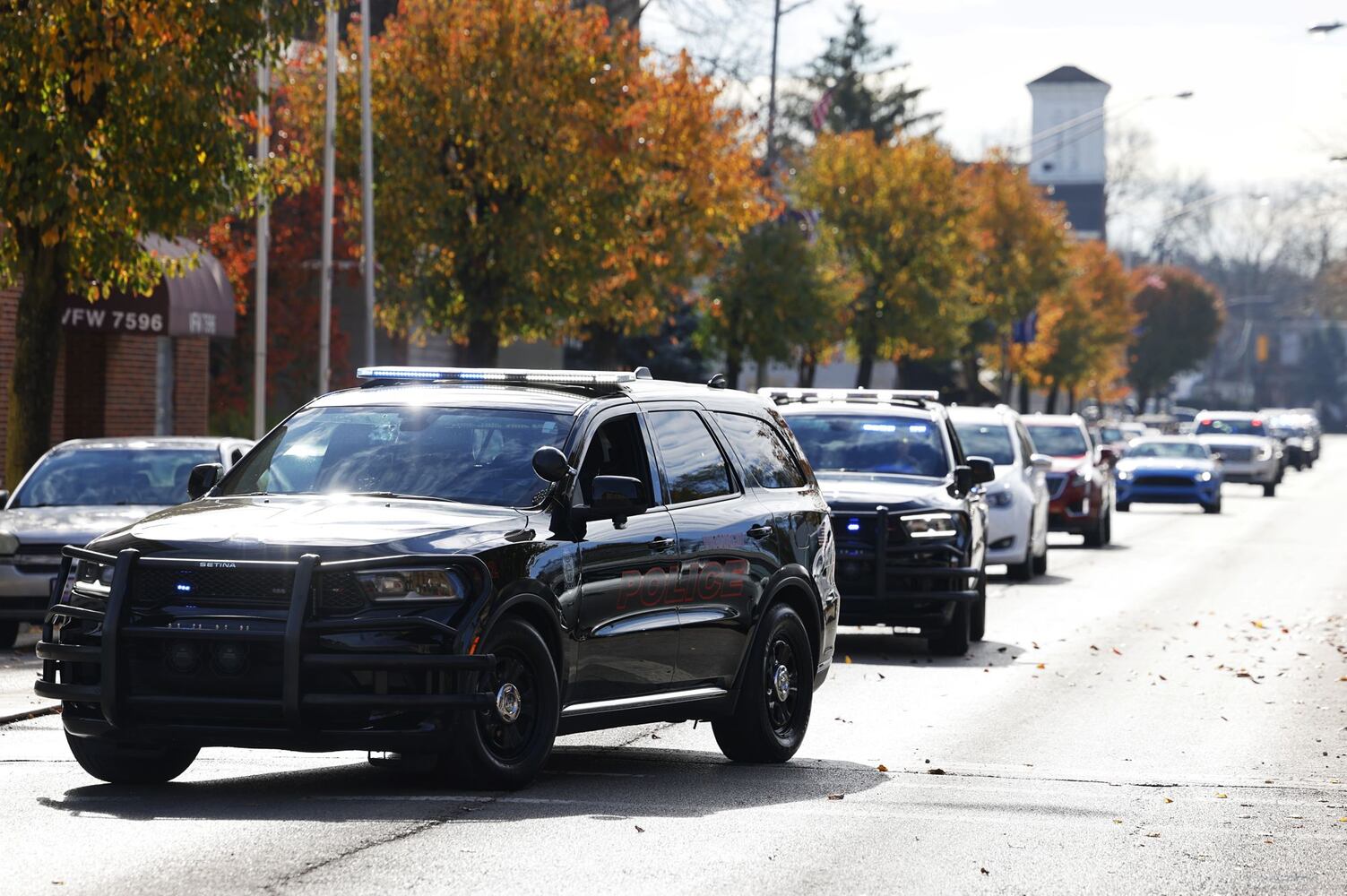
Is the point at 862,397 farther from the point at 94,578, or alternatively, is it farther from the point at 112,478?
the point at 94,578

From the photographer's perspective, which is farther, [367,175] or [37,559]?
[367,175]

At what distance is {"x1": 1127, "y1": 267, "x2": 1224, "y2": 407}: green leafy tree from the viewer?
126188mm

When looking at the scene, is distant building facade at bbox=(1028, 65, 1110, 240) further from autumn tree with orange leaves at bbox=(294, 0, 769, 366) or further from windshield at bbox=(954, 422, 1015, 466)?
windshield at bbox=(954, 422, 1015, 466)

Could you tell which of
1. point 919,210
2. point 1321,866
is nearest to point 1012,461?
point 1321,866

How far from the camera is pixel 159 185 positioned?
1955 centimetres

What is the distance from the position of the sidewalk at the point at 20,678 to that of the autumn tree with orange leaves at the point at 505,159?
17958 millimetres

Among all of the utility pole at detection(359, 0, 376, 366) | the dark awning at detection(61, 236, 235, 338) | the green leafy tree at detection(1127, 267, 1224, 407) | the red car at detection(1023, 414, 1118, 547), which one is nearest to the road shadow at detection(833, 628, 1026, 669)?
the dark awning at detection(61, 236, 235, 338)

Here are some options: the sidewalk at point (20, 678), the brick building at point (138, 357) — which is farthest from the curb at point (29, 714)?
the brick building at point (138, 357)

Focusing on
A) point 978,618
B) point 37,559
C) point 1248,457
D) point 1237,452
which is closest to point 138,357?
point 37,559

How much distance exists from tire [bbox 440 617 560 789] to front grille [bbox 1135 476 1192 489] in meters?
35.6

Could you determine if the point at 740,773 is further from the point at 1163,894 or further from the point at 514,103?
the point at 514,103

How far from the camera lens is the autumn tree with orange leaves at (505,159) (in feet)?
116

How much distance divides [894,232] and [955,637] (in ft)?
147

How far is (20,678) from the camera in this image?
14.8m
